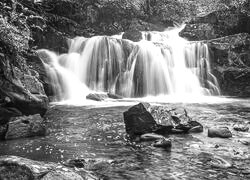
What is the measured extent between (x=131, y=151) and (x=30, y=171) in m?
3.10

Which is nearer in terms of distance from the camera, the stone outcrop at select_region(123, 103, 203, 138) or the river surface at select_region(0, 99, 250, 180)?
the river surface at select_region(0, 99, 250, 180)

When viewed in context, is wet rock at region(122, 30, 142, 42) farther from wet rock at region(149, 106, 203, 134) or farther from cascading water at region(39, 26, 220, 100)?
wet rock at region(149, 106, 203, 134)

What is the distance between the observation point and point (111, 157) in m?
6.74

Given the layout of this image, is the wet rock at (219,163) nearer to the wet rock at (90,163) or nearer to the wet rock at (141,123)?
the wet rock at (90,163)

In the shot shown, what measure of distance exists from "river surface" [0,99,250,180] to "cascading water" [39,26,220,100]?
879 centimetres

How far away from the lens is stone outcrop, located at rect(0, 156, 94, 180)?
4452 millimetres

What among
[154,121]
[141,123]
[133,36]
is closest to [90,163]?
[141,123]

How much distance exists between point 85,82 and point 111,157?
13.0 meters

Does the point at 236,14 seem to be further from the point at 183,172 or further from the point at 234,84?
the point at 183,172

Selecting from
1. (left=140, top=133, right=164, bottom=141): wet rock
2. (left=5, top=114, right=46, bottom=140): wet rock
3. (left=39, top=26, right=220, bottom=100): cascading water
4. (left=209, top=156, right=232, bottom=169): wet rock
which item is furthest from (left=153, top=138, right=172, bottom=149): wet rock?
(left=39, top=26, right=220, bottom=100): cascading water

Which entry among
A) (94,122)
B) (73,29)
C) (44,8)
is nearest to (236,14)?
(73,29)

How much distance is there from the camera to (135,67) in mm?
20125

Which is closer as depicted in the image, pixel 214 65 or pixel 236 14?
pixel 214 65

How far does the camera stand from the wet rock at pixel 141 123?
8.62m
